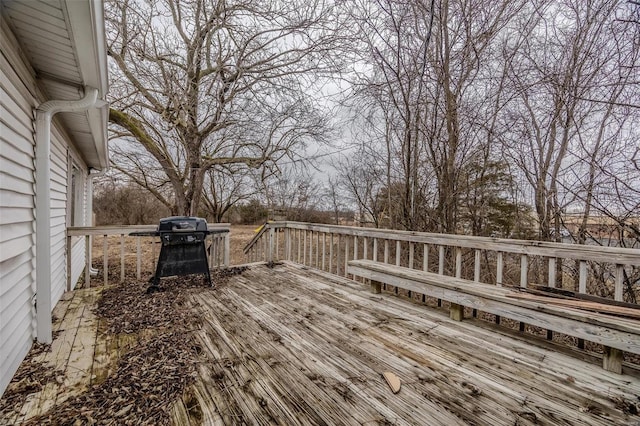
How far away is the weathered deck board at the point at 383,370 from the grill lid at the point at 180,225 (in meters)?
1.27

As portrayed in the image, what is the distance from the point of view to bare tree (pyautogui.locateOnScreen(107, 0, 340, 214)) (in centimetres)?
590

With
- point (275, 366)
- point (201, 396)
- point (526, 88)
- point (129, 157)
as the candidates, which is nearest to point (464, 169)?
point (526, 88)

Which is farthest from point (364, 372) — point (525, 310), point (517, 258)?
point (517, 258)

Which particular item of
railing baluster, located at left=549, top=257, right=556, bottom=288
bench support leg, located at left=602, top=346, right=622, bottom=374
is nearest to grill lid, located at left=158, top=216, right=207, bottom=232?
railing baluster, located at left=549, top=257, right=556, bottom=288

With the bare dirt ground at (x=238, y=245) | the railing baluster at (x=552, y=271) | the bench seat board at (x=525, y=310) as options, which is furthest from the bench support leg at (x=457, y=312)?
the bare dirt ground at (x=238, y=245)

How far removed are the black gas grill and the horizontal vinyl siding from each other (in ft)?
4.34

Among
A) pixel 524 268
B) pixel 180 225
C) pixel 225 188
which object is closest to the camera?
pixel 524 268

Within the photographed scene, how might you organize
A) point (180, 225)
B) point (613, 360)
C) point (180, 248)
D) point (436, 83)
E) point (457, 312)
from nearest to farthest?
point (613, 360), point (457, 312), point (180, 225), point (180, 248), point (436, 83)

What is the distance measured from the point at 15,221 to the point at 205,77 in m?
5.85

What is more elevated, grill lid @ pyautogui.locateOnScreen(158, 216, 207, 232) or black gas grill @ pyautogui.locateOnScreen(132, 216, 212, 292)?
grill lid @ pyautogui.locateOnScreen(158, 216, 207, 232)

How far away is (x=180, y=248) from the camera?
12.6ft

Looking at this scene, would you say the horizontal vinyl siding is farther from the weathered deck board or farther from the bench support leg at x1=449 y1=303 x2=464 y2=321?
the bench support leg at x1=449 y1=303 x2=464 y2=321

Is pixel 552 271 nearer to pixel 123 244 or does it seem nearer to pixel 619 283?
pixel 619 283

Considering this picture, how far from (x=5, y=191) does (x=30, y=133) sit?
0.79m
